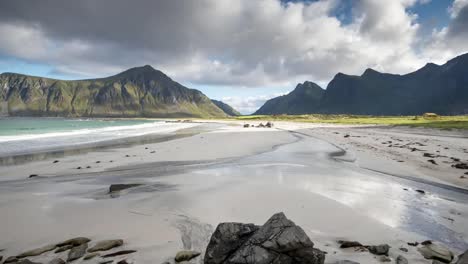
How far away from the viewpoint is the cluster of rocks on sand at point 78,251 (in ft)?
15.7

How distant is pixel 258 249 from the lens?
3.98 metres

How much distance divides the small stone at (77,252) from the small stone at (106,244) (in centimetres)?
16

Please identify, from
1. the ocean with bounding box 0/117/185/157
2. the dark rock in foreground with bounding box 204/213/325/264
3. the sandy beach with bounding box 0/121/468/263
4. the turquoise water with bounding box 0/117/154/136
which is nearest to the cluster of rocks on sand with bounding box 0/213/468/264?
the dark rock in foreground with bounding box 204/213/325/264

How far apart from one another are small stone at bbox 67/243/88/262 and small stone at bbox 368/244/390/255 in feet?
19.4

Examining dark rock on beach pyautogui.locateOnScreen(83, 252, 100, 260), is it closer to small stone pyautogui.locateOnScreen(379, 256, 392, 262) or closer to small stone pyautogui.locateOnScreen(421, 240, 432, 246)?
small stone pyautogui.locateOnScreen(379, 256, 392, 262)

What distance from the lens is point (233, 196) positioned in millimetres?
9094

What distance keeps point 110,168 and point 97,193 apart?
5705 millimetres

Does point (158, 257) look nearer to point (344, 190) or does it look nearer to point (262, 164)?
point (344, 190)

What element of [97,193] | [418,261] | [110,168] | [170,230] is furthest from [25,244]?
[110,168]

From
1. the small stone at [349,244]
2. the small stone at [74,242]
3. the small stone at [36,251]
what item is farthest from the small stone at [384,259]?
the small stone at [36,251]

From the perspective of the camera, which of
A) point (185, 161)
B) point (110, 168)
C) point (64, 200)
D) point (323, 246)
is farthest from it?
point (185, 161)

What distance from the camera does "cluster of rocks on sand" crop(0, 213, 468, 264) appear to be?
3.99 meters

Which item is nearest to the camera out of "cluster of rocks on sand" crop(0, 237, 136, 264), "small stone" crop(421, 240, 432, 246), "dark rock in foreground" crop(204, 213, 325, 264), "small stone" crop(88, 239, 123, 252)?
Answer: "dark rock in foreground" crop(204, 213, 325, 264)

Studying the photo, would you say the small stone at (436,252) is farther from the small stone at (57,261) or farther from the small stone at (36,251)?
the small stone at (36,251)
